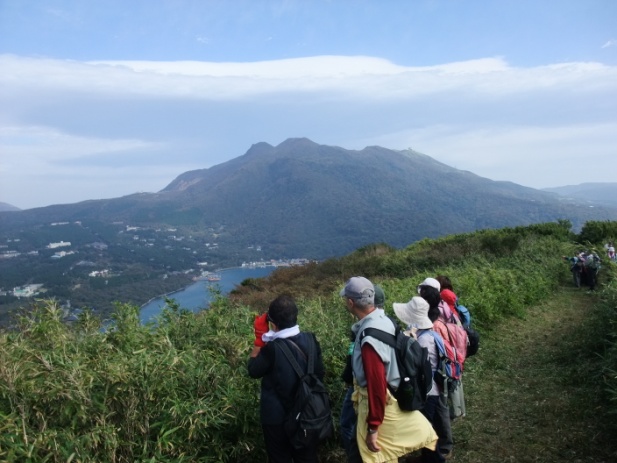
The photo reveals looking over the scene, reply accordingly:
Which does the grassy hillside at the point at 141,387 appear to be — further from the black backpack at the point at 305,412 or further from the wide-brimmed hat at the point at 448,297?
the wide-brimmed hat at the point at 448,297

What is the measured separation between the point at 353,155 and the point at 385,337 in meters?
191

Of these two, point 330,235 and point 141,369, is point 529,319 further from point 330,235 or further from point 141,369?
point 330,235

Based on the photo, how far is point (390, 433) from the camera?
2814 millimetres

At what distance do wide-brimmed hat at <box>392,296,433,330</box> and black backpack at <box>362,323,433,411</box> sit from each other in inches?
29.0

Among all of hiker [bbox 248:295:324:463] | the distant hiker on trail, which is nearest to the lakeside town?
the distant hiker on trail

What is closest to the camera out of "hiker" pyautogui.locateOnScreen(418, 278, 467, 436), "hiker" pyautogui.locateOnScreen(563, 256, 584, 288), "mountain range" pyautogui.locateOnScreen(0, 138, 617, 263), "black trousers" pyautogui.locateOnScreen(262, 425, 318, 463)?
"black trousers" pyautogui.locateOnScreen(262, 425, 318, 463)

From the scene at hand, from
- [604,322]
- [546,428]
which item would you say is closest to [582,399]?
[546,428]

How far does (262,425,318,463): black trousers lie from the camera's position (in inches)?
115

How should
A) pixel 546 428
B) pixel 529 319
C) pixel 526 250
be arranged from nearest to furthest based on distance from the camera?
pixel 546 428, pixel 529 319, pixel 526 250

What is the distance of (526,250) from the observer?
15.3 m

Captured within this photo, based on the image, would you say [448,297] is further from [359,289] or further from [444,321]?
[359,289]

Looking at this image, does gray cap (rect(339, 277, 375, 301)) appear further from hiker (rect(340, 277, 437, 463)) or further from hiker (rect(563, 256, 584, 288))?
hiker (rect(563, 256, 584, 288))

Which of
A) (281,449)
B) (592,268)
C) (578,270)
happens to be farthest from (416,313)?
(578,270)

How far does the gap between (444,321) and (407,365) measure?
4.86ft
